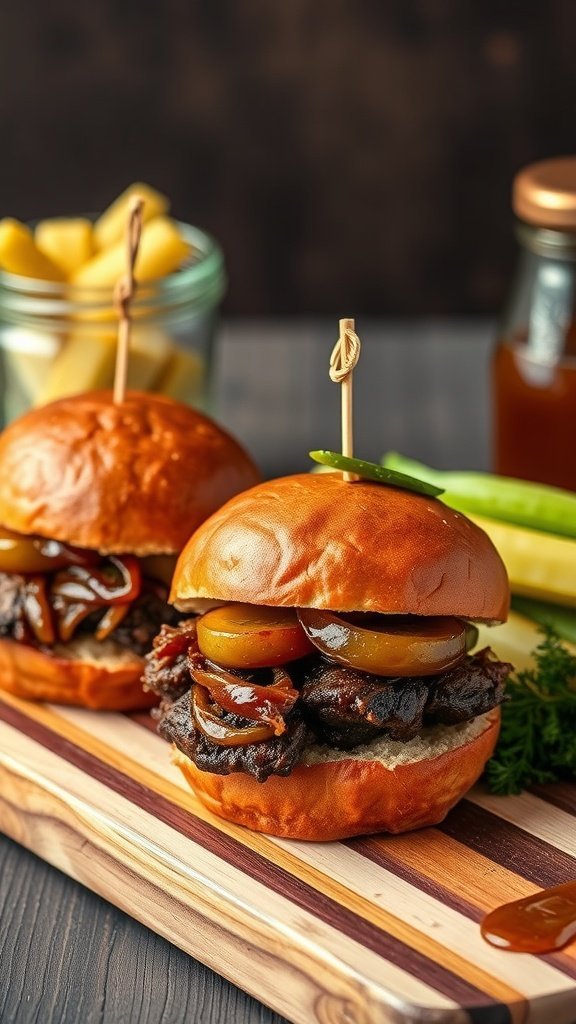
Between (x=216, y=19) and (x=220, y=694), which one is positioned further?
(x=216, y=19)

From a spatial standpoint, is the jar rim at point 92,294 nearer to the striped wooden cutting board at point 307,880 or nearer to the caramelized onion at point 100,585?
the caramelized onion at point 100,585

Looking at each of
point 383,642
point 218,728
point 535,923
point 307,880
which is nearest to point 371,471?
point 383,642

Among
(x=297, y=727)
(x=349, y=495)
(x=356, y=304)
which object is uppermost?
(x=349, y=495)

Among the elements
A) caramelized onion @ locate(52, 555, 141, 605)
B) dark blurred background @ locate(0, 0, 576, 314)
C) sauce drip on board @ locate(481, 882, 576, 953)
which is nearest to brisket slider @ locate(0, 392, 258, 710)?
caramelized onion @ locate(52, 555, 141, 605)

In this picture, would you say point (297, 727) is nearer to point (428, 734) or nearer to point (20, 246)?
point (428, 734)

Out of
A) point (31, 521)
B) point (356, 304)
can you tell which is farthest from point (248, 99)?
point (31, 521)

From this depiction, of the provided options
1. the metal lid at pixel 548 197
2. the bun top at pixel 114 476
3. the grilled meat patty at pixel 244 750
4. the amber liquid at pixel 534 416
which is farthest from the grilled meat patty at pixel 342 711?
the metal lid at pixel 548 197

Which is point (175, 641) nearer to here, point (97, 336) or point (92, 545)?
point (92, 545)

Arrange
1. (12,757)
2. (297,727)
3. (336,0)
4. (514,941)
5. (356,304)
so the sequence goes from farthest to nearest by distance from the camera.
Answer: (356,304) < (336,0) < (12,757) < (297,727) < (514,941)
